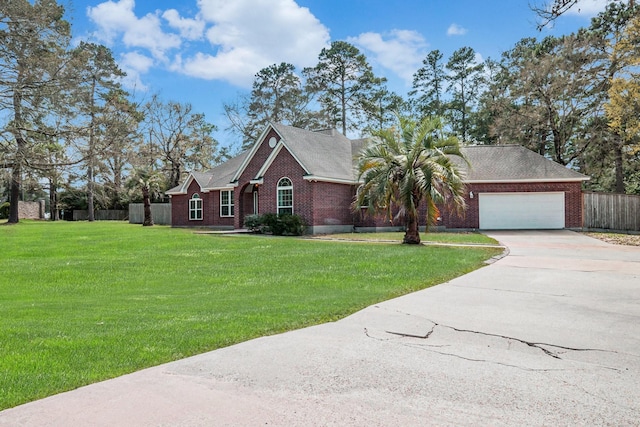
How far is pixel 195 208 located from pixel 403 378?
29813mm

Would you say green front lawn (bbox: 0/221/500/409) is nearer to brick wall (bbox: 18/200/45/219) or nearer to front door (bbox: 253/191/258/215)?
front door (bbox: 253/191/258/215)

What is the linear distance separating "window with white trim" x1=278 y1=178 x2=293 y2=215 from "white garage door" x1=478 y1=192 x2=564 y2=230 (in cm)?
1061

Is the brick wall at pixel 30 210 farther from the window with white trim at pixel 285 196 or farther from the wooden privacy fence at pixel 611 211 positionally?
the wooden privacy fence at pixel 611 211

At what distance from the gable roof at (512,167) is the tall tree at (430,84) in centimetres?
1767

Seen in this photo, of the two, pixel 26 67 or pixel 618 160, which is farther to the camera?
pixel 618 160

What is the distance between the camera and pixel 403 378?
3.89 meters

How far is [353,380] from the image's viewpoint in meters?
3.84

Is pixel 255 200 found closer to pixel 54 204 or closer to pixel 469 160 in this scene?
pixel 469 160

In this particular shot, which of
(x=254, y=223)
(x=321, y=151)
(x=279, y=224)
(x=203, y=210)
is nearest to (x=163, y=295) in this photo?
(x=279, y=224)

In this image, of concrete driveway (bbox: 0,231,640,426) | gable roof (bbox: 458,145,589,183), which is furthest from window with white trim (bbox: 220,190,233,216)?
concrete driveway (bbox: 0,231,640,426)

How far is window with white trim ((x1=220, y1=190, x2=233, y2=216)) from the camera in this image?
29.4 metres

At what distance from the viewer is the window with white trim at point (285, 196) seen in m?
23.7

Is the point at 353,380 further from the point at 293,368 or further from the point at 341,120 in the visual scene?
the point at 341,120

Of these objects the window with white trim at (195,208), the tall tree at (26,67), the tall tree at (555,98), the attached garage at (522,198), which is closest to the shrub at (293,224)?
the attached garage at (522,198)
